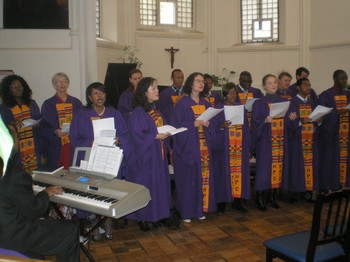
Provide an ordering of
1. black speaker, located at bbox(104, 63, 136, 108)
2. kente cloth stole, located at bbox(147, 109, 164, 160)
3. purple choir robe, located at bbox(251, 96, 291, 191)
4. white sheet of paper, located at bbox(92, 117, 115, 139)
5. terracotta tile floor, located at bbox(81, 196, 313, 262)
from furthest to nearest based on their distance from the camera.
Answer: black speaker, located at bbox(104, 63, 136, 108) → purple choir robe, located at bbox(251, 96, 291, 191) → kente cloth stole, located at bbox(147, 109, 164, 160) → white sheet of paper, located at bbox(92, 117, 115, 139) → terracotta tile floor, located at bbox(81, 196, 313, 262)

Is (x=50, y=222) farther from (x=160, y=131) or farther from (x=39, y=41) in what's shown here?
(x=39, y=41)

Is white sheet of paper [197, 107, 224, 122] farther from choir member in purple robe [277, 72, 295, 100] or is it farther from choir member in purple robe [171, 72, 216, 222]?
choir member in purple robe [277, 72, 295, 100]

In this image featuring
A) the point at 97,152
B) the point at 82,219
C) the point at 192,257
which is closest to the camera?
the point at 97,152

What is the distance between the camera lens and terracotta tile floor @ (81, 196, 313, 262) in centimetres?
442

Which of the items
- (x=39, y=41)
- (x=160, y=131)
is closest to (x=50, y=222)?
(x=160, y=131)

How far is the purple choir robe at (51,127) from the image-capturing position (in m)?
6.13

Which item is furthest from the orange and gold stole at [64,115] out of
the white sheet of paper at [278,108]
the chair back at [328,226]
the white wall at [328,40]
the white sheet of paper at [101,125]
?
the white wall at [328,40]

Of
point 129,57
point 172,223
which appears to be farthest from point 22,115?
point 129,57

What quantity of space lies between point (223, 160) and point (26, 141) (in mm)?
2739

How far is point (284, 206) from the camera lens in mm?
6105

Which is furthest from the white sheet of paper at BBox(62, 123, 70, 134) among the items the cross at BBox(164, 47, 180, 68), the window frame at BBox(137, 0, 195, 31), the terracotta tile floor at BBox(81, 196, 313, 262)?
the window frame at BBox(137, 0, 195, 31)

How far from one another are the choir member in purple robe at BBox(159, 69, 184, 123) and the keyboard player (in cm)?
410

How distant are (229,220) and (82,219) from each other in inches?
74.3

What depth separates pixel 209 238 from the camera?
4.90 metres
